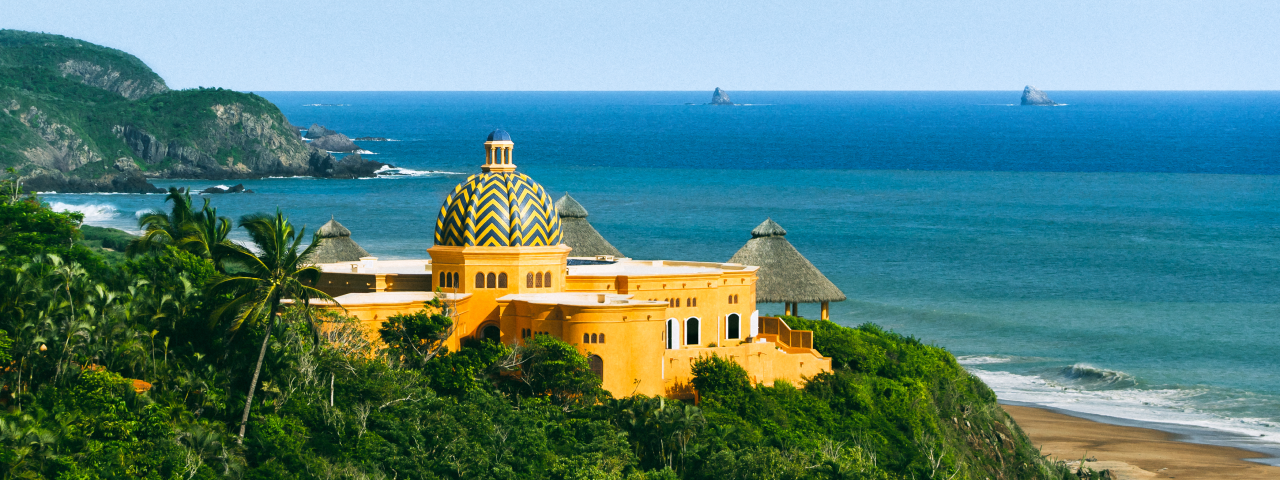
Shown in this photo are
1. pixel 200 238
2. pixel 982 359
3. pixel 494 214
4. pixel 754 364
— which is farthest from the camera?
A: pixel 982 359

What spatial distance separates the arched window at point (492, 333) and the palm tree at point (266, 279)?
8.93 m

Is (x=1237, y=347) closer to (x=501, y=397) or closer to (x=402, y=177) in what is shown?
(x=501, y=397)

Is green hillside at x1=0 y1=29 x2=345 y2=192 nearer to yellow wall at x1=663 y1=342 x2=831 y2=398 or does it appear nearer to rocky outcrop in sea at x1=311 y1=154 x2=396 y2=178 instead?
rocky outcrop in sea at x1=311 y1=154 x2=396 y2=178

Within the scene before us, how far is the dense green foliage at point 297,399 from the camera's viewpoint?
36.0 meters

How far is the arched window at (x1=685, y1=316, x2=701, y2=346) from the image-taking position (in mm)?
A: 49938

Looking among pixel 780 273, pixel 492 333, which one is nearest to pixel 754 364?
pixel 492 333

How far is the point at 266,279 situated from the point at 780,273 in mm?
24635

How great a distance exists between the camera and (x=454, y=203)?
46.8 meters

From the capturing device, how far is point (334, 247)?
57.9 m

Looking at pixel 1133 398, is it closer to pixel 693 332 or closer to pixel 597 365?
pixel 693 332

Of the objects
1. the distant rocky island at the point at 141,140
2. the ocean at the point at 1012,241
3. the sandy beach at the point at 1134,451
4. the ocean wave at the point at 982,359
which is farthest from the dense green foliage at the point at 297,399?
the distant rocky island at the point at 141,140

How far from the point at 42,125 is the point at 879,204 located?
85444 millimetres

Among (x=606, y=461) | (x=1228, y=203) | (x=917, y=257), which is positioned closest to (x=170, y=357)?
(x=606, y=461)

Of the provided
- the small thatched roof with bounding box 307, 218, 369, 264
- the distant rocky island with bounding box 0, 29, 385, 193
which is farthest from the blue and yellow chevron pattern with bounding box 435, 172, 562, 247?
the distant rocky island with bounding box 0, 29, 385, 193
